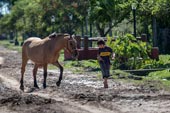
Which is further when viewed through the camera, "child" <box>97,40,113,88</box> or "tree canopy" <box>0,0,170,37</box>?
"tree canopy" <box>0,0,170,37</box>

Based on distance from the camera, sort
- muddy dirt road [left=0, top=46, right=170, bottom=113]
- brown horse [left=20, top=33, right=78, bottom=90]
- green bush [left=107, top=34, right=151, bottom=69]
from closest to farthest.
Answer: muddy dirt road [left=0, top=46, right=170, bottom=113] → brown horse [left=20, top=33, right=78, bottom=90] → green bush [left=107, top=34, right=151, bottom=69]

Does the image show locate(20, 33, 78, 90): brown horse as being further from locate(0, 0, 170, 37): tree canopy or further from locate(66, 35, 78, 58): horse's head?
locate(0, 0, 170, 37): tree canopy

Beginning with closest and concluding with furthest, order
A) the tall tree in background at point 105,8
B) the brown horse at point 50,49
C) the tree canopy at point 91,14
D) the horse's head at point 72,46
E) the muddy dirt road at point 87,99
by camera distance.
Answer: the muddy dirt road at point 87,99 < the horse's head at point 72,46 < the brown horse at point 50,49 < the tree canopy at point 91,14 < the tall tree in background at point 105,8

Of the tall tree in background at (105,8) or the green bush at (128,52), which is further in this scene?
the tall tree in background at (105,8)

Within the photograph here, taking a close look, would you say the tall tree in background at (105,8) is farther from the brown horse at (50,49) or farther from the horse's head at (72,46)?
the horse's head at (72,46)

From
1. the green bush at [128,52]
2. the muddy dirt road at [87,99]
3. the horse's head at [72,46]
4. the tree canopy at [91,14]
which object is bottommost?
the muddy dirt road at [87,99]

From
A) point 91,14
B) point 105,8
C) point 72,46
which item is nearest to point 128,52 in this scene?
point 105,8

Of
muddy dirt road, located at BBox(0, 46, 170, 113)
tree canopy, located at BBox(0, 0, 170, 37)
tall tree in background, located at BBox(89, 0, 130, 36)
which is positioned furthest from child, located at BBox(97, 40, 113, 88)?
tall tree in background, located at BBox(89, 0, 130, 36)

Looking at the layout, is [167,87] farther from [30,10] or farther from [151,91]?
[30,10]

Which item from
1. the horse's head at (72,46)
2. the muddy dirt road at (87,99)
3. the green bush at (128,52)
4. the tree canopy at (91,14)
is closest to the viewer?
the muddy dirt road at (87,99)

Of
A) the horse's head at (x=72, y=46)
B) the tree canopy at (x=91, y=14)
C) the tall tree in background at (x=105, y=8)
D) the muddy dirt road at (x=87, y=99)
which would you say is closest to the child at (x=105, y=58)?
the muddy dirt road at (x=87, y=99)

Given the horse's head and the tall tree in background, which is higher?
the tall tree in background

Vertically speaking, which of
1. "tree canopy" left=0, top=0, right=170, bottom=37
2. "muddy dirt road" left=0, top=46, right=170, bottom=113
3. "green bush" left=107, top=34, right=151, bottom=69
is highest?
"tree canopy" left=0, top=0, right=170, bottom=37

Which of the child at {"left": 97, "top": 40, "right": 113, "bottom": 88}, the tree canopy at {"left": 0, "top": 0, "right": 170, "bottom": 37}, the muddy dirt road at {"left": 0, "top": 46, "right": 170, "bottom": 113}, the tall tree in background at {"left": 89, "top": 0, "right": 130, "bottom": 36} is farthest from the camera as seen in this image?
the tall tree in background at {"left": 89, "top": 0, "right": 130, "bottom": 36}
